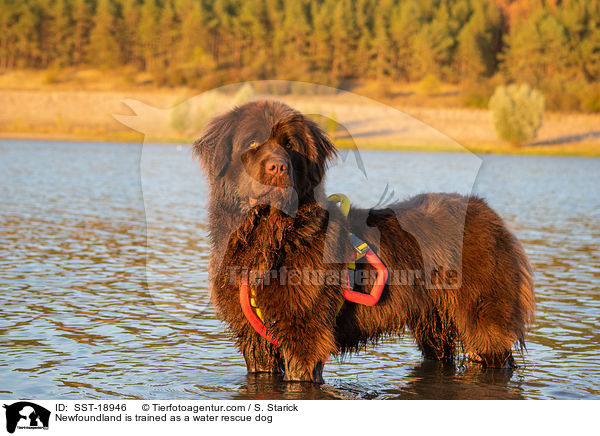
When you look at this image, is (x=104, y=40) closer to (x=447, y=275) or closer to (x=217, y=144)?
(x=217, y=144)

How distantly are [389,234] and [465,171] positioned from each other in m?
1.69

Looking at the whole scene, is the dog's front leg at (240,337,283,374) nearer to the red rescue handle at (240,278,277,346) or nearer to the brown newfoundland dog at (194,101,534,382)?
the brown newfoundland dog at (194,101,534,382)

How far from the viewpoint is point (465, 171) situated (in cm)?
719

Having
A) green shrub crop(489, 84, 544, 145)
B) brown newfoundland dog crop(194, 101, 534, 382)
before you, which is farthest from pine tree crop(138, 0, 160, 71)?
brown newfoundland dog crop(194, 101, 534, 382)

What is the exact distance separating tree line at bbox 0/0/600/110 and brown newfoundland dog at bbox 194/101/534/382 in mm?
59108

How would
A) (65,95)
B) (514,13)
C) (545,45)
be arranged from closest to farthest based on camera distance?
(65,95) → (545,45) → (514,13)

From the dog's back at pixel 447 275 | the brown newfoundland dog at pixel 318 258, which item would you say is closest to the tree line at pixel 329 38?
the dog's back at pixel 447 275

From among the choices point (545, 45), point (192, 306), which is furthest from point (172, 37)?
point (192, 306)

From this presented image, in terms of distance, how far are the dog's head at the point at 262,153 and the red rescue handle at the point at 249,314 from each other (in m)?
0.63

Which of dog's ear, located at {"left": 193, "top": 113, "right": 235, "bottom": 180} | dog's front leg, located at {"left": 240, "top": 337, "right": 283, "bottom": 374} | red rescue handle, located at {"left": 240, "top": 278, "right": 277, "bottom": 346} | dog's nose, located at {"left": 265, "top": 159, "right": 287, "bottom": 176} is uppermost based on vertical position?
dog's ear, located at {"left": 193, "top": 113, "right": 235, "bottom": 180}

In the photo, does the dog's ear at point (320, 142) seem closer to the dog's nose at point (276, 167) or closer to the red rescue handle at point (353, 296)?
the dog's nose at point (276, 167)
